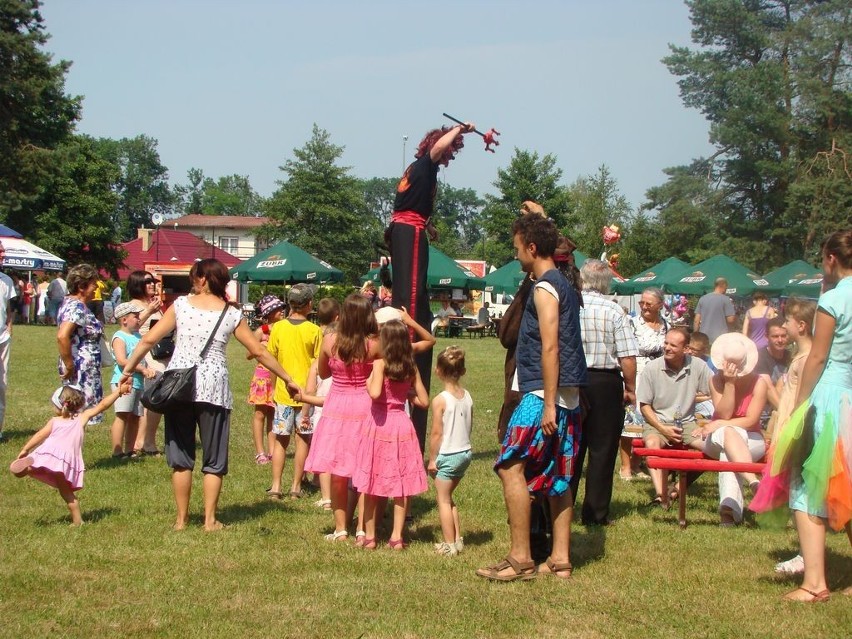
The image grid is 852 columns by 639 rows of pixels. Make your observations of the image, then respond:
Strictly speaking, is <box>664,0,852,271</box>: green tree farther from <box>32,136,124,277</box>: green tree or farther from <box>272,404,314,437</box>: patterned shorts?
<box>272,404,314,437</box>: patterned shorts

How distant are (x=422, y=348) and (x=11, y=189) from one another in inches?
1446

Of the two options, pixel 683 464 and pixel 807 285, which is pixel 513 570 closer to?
pixel 683 464

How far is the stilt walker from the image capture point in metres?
7.53

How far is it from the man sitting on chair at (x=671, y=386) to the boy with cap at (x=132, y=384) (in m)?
4.58

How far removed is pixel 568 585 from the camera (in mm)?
5676

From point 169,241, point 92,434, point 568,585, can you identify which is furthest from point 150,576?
point 169,241

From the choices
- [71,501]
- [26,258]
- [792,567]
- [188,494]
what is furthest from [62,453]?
[26,258]

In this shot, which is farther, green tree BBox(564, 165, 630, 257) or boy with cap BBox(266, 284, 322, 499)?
green tree BBox(564, 165, 630, 257)

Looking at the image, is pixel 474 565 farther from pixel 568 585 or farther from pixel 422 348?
pixel 422 348

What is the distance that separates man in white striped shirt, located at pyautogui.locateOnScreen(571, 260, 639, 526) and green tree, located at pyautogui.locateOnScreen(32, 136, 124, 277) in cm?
4410

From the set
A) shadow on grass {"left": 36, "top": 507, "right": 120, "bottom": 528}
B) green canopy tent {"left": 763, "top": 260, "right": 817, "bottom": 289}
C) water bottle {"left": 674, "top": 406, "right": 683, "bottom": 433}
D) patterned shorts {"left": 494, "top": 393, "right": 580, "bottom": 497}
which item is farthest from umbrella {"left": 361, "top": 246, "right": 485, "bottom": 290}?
patterned shorts {"left": 494, "top": 393, "right": 580, "bottom": 497}

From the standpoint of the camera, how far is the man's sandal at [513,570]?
18.7ft

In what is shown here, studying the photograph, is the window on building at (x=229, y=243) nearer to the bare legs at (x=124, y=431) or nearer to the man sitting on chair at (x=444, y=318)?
the man sitting on chair at (x=444, y=318)

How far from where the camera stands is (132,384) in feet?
30.9
